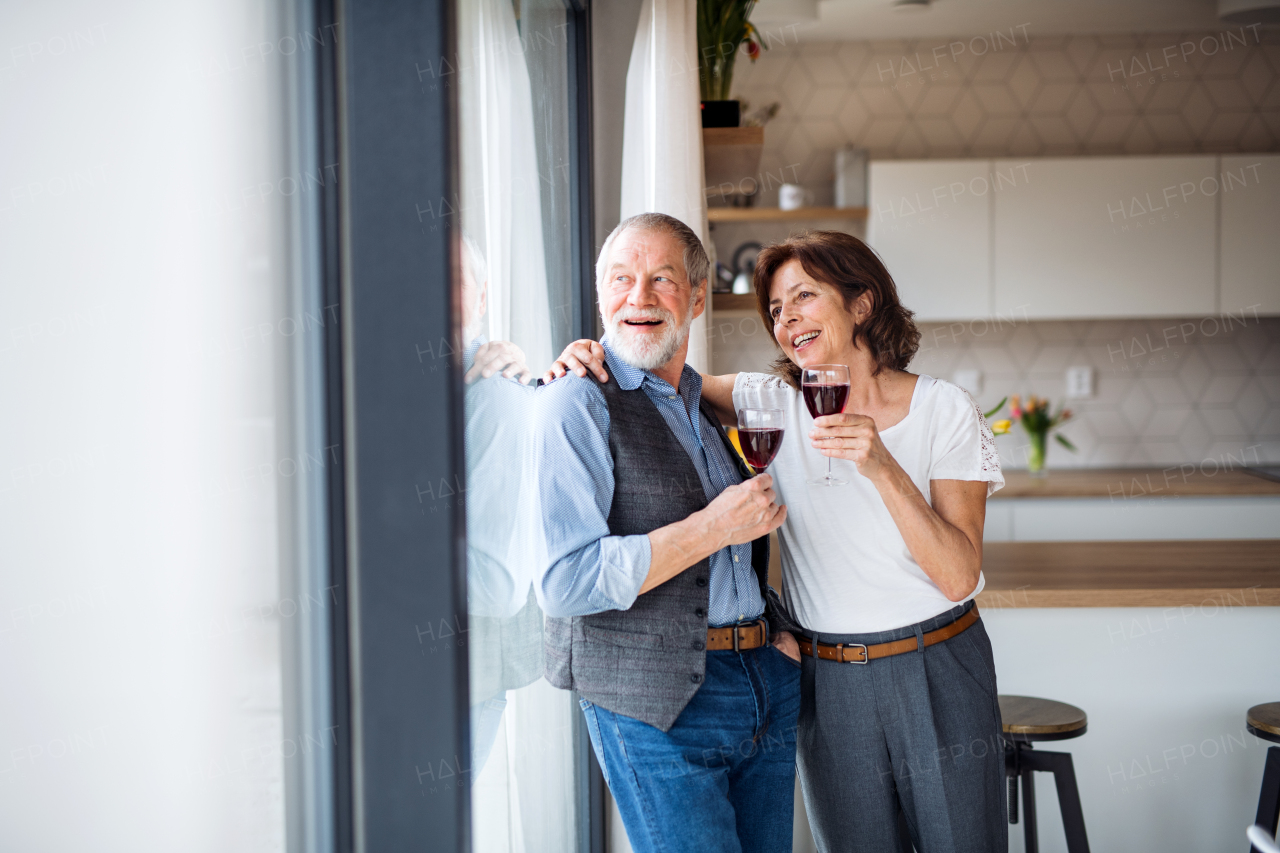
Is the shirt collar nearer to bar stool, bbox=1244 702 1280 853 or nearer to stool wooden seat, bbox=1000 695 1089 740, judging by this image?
stool wooden seat, bbox=1000 695 1089 740

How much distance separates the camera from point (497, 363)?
1.15 m

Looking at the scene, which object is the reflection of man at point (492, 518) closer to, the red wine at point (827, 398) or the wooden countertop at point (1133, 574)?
the red wine at point (827, 398)

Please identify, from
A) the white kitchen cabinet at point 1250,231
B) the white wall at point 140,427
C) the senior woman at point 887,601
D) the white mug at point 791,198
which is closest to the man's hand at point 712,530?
the senior woman at point 887,601

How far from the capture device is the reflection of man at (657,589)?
1.14 m

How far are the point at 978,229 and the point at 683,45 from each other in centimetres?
215

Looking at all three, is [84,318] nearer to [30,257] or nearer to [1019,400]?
[30,257]

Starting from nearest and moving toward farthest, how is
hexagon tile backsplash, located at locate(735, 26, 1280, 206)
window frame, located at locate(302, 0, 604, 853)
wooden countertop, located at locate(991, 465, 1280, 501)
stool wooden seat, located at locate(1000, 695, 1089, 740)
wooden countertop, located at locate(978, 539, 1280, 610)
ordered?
window frame, located at locate(302, 0, 604, 853) → stool wooden seat, located at locate(1000, 695, 1089, 740) → wooden countertop, located at locate(978, 539, 1280, 610) → wooden countertop, located at locate(991, 465, 1280, 501) → hexagon tile backsplash, located at locate(735, 26, 1280, 206)

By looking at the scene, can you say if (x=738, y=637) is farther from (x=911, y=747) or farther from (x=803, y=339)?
(x=803, y=339)

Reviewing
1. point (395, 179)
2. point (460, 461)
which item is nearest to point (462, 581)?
point (460, 461)

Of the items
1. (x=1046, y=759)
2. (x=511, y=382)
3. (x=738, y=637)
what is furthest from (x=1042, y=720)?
(x=511, y=382)

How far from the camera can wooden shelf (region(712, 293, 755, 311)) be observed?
2.14 meters

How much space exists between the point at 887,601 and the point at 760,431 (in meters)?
0.33

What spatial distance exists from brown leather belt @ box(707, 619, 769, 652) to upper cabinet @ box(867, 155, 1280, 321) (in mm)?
2577

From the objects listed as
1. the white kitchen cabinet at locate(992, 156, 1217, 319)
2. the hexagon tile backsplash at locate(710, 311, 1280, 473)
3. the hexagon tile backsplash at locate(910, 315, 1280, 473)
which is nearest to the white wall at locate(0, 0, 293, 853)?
the hexagon tile backsplash at locate(710, 311, 1280, 473)
